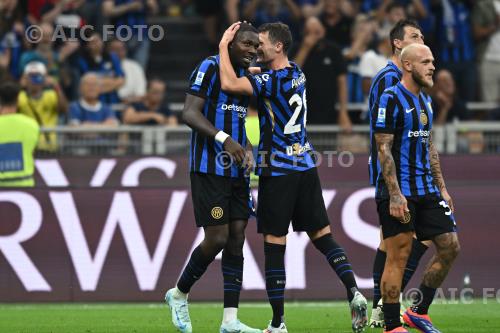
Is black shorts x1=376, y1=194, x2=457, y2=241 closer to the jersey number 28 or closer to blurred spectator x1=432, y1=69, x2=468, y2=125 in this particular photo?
the jersey number 28

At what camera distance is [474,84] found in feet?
61.1

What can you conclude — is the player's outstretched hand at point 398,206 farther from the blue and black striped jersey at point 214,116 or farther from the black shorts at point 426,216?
the blue and black striped jersey at point 214,116

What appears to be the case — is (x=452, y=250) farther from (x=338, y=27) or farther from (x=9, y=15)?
(x=9, y=15)

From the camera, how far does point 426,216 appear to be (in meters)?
9.28

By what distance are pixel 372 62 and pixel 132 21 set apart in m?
4.16

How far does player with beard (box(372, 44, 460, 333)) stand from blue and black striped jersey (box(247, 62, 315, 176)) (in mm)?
782

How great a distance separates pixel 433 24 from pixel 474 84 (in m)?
1.26

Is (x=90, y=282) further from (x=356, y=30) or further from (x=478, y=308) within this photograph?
(x=356, y=30)

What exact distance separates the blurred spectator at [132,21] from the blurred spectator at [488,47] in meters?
5.28

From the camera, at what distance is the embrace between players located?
9.34 m

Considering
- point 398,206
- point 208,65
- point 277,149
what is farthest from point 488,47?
point 398,206

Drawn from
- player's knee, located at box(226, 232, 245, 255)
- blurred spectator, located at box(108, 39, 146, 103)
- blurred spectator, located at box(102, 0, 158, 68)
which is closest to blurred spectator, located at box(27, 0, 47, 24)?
blurred spectator, located at box(102, 0, 158, 68)

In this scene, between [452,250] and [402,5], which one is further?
[402,5]

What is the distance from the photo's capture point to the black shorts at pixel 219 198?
382 inches
